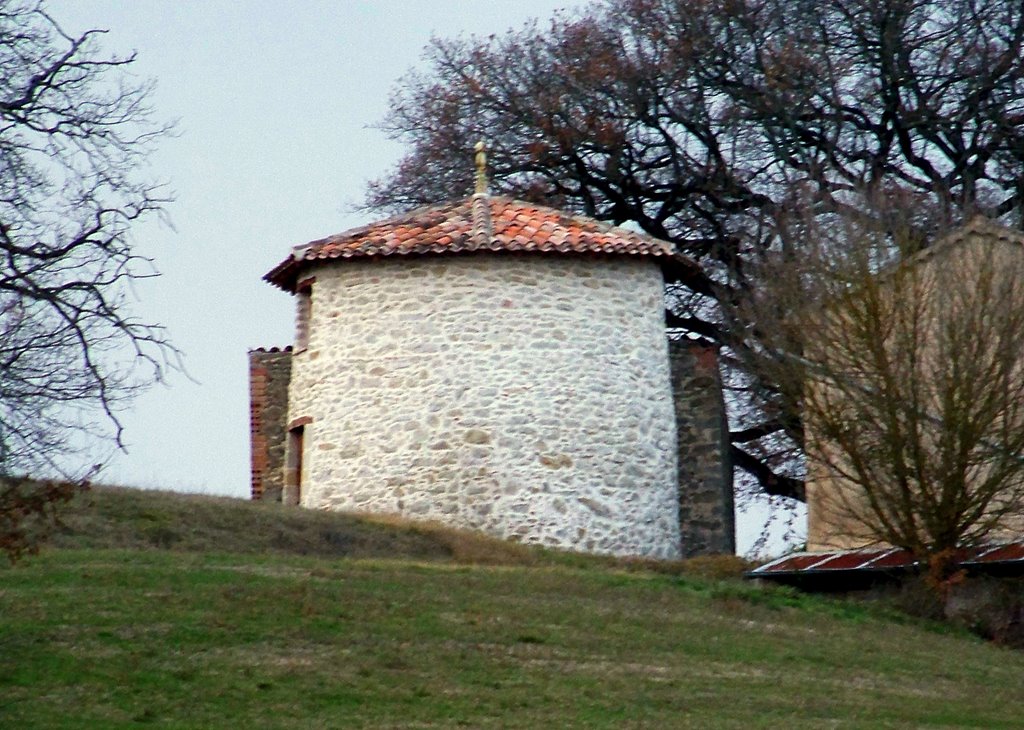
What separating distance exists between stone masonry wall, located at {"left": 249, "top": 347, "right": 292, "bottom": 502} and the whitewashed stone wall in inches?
118

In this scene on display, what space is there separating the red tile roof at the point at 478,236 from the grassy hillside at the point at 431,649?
5788 millimetres

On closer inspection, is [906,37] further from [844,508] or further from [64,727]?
[64,727]

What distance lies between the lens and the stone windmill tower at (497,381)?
→ 25.8m

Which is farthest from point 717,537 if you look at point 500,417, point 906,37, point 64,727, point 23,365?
point 64,727

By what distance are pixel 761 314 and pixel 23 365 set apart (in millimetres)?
11624

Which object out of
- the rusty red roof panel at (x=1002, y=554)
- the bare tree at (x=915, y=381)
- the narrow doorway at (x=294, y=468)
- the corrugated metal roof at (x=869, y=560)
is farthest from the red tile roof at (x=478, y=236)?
the rusty red roof panel at (x=1002, y=554)

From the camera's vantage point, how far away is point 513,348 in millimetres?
26203

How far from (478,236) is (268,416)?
6.03m

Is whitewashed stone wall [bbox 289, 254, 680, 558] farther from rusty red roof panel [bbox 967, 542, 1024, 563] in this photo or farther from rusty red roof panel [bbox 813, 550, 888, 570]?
rusty red roof panel [bbox 967, 542, 1024, 563]

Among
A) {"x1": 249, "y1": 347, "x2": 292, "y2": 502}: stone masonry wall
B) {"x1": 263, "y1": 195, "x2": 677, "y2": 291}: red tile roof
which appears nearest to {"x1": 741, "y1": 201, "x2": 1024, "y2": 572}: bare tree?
{"x1": 263, "y1": 195, "x2": 677, "y2": 291}: red tile roof

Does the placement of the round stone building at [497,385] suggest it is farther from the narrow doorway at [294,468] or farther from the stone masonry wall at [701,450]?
the stone masonry wall at [701,450]

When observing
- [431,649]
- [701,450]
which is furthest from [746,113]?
[431,649]

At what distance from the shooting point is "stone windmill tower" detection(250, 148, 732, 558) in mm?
25828

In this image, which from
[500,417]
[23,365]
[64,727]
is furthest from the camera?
[500,417]
